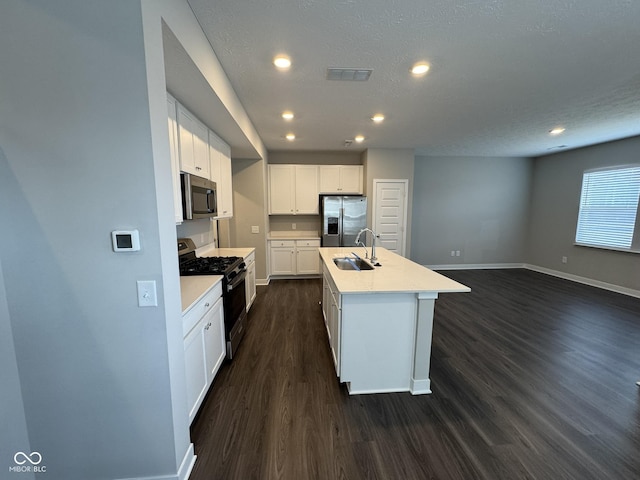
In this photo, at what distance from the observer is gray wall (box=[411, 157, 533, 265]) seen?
19.2 ft

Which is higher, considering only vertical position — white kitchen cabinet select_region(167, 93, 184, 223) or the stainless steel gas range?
white kitchen cabinet select_region(167, 93, 184, 223)

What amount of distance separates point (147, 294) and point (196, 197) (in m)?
1.37

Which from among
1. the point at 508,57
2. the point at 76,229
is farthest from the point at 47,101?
the point at 508,57

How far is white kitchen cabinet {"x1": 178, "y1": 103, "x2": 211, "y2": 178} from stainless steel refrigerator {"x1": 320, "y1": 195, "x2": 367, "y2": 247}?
2.47 meters

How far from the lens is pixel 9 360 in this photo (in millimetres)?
1182

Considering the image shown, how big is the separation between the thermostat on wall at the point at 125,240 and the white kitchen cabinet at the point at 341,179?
4.17 meters

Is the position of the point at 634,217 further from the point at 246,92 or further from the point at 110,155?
the point at 110,155

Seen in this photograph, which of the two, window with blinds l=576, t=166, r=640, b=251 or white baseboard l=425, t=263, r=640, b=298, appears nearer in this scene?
window with blinds l=576, t=166, r=640, b=251

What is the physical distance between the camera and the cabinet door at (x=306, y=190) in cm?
503

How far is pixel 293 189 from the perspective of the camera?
16.6ft

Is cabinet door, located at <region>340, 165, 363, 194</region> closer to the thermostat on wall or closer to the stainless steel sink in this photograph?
the stainless steel sink

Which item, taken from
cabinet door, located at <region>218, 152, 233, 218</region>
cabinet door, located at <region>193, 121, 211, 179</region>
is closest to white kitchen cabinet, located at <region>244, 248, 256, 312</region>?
cabinet door, located at <region>218, 152, 233, 218</region>

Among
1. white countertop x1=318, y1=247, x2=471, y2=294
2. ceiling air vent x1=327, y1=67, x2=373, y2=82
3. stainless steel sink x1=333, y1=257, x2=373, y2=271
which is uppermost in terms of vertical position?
ceiling air vent x1=327, y1=67, x2=373, y2=82

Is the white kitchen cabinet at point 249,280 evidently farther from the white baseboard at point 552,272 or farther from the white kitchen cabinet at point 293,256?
the white baseboard at point 552,272
